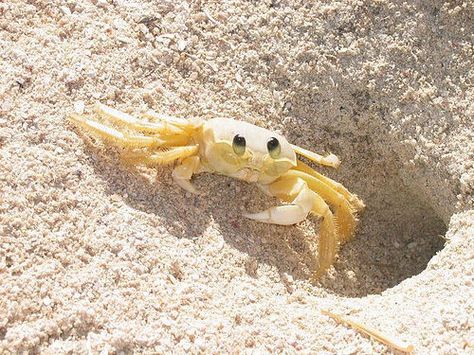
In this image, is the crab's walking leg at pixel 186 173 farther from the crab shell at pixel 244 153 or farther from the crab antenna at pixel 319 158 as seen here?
the crab antenna at pixel 319 158

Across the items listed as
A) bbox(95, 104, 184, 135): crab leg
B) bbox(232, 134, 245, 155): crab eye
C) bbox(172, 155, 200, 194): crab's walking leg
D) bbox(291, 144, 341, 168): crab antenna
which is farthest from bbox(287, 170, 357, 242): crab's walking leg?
bbox(95, 104, 184, 135): crab leg

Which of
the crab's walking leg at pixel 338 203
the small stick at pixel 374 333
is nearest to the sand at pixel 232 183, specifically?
the small stick at pixel 374 333

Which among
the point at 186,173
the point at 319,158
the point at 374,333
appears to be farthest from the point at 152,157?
the point at 374,333

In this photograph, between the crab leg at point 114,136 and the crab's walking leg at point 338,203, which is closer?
the crab leg at point 114,136

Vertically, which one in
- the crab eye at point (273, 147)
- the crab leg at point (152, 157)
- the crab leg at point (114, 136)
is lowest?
the crab leg at point (152, 157)

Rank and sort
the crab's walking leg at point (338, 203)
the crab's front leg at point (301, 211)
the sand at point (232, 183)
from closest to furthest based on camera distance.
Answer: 1. the sand at point (232, 183)
2. the crab's front leg at point (301, 211)
3. the crab's walking leg at point (338, 203)

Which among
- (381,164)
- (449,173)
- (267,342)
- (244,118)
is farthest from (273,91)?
(267,342)
